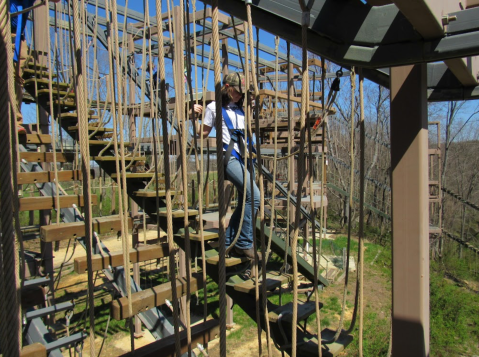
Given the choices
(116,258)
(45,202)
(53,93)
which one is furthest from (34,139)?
A: (116,258)

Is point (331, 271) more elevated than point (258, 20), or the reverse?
point (258, 20)

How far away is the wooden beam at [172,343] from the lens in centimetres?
207

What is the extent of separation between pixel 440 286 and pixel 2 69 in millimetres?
8977

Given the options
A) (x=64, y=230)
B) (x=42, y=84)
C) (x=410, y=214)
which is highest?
(x=42, y=84)

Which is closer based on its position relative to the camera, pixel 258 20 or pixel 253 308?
pixel 258 20

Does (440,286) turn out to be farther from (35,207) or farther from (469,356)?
(35,207)

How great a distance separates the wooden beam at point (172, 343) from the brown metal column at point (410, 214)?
45.2 inches

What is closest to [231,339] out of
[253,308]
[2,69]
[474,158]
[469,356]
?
[253,308]

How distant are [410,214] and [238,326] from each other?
5.32 m

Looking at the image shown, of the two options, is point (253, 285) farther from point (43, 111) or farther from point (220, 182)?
point (43, 111)

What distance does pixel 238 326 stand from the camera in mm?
6203

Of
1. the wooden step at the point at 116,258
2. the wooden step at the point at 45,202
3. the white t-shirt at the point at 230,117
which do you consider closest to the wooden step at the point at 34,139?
the wooden step at the point at 45,202

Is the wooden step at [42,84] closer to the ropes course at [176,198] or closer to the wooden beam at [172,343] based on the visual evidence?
the ropes course at [176,198]

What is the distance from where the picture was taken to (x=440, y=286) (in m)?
7.86
